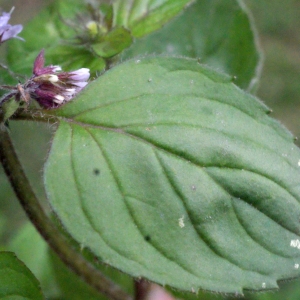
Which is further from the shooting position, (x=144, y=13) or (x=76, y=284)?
(x=76, y=284)

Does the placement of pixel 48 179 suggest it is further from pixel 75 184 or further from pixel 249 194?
pixel 249 194

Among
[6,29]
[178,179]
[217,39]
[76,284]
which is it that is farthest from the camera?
[76,284]

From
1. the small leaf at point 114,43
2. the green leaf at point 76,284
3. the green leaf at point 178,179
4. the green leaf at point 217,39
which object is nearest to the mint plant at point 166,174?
the green leaf at point 178,179

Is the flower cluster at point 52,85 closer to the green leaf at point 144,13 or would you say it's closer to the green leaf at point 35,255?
the green leaf at point 144,13

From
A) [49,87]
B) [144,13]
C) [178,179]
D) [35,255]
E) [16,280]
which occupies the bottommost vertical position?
[35,255]

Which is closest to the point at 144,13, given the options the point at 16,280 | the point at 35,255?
the point at 16,280

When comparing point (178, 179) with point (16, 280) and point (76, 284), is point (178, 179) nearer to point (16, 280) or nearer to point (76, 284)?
point (16, 280)
